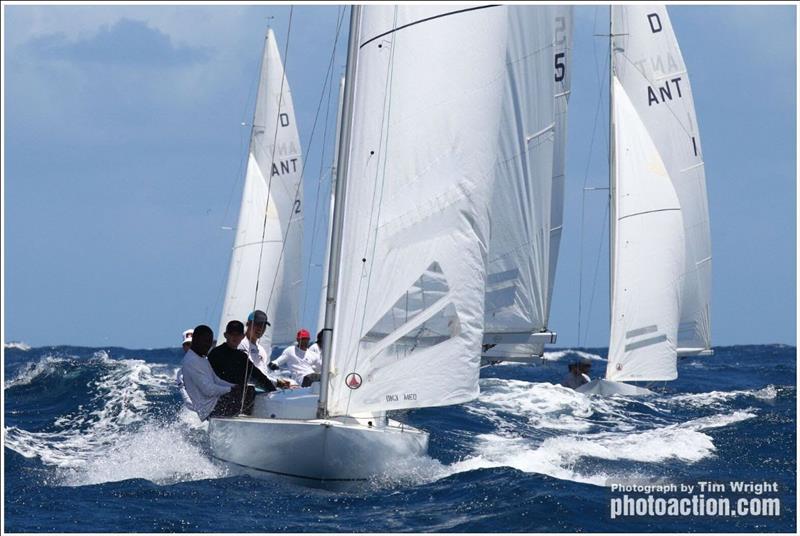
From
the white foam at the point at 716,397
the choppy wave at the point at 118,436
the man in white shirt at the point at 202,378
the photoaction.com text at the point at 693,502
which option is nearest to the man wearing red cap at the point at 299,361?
the choppy wave at the point at 118,436

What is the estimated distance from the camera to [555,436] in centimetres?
1532

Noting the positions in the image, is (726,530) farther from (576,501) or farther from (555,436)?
(555,436)

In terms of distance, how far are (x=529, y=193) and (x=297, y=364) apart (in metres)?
3.14

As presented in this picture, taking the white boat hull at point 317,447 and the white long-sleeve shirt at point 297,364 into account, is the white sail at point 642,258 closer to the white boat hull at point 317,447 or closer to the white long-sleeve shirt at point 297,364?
the white long-sleeve shirt at point 297,364

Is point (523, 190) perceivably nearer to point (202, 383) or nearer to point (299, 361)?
point (299, 361)

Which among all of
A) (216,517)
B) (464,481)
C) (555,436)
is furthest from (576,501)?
(555,436)

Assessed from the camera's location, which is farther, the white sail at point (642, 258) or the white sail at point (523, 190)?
the white sail at point (642, 258)

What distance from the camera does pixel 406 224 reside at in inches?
395

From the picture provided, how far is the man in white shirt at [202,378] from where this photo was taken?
1052 centimetres

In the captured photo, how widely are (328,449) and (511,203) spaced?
4979mm

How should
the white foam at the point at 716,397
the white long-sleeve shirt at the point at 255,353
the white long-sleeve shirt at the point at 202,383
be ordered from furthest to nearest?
the white foam at the point at 716,397 < the white long-sleeve shirt at the point at 255,353 < the white long-sleeve shirt at the point at 202,383

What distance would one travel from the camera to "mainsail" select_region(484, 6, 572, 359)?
1270 cm

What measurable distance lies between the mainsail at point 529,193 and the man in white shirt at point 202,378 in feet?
10.4

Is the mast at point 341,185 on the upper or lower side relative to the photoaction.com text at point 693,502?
upper
